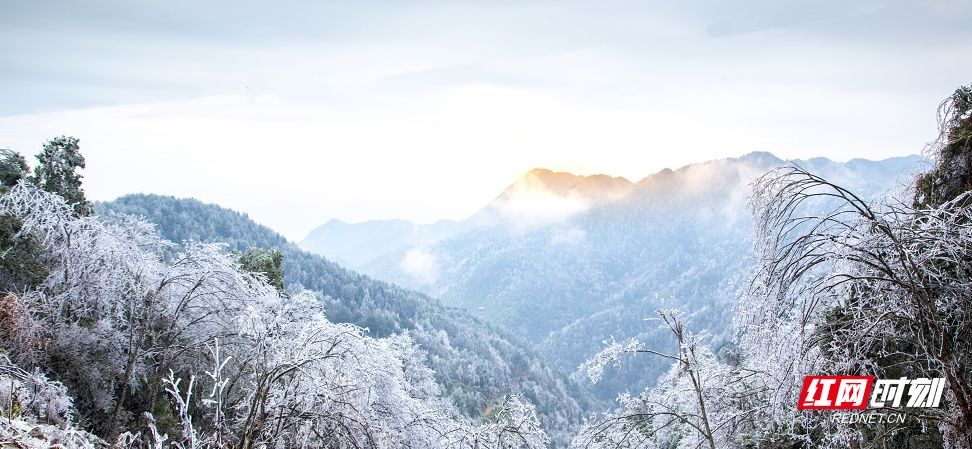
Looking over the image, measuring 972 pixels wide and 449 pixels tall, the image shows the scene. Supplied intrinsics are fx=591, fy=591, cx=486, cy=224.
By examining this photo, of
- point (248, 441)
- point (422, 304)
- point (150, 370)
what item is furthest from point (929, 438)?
point (422, 304)

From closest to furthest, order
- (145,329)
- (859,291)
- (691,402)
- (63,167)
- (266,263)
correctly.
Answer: (859,291) → (145,329) → (691,402) → (63,167) → (266,263)

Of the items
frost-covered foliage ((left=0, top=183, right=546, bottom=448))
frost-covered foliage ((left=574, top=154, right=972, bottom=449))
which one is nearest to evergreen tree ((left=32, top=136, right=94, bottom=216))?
frost-covered foliage ((left=0, top=183, right=546, bottom=448))

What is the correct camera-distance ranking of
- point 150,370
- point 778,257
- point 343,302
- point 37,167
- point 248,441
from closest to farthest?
point 248,441, point 778,257, point 150,370, point 37,167, point 343,302

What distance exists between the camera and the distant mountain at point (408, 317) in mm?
106500

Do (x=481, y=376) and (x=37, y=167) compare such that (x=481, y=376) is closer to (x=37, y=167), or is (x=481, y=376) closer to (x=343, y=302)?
(x=343, y=302)

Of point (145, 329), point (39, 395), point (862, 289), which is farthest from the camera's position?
point (145, 329)

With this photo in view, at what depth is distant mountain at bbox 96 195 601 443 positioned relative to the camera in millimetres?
106500

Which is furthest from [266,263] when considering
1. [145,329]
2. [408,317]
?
[408,317]

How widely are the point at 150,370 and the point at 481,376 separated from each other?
9411cm

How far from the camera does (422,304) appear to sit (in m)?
133

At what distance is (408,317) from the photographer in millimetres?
122375

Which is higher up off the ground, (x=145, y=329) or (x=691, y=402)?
(x=145, y=329)

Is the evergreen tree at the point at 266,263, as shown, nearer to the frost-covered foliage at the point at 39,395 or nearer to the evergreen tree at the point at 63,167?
the evergreen tree at the point at 63,167

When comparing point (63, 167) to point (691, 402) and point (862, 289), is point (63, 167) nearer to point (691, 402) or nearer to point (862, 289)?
point (691, 402)
